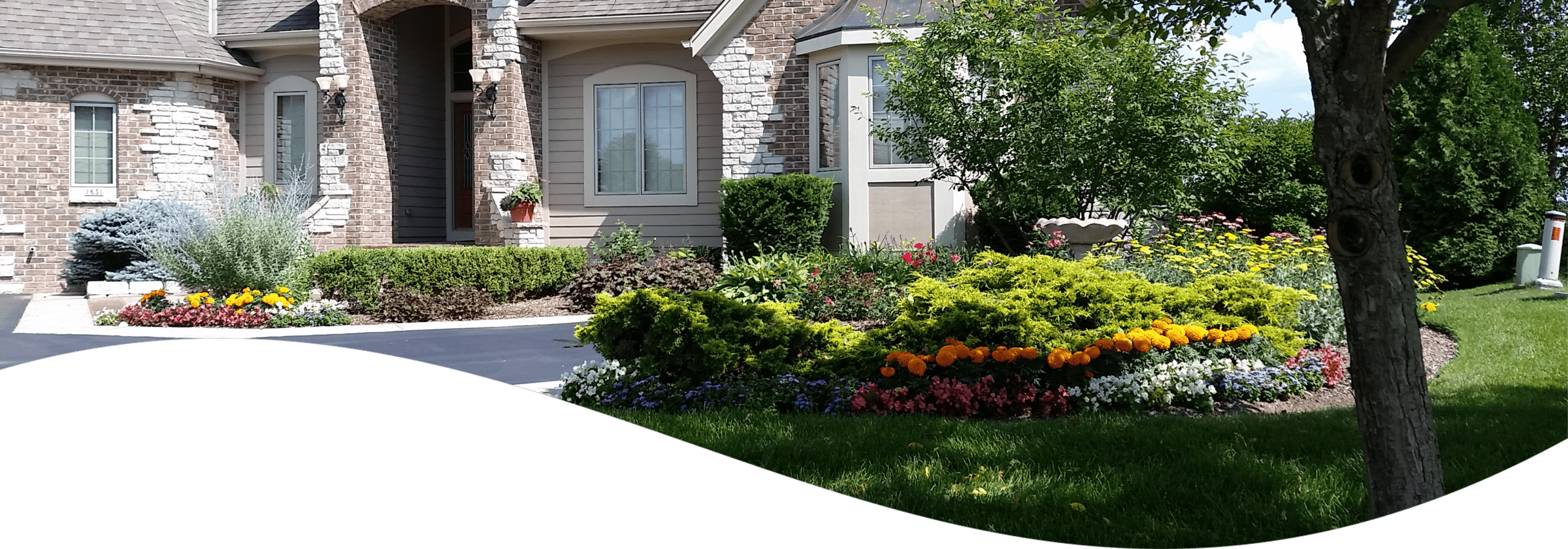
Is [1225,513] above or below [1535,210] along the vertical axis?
below

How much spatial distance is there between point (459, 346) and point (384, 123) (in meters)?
7.90

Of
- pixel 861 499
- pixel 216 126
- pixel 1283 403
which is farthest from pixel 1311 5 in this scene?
pixel 216 126

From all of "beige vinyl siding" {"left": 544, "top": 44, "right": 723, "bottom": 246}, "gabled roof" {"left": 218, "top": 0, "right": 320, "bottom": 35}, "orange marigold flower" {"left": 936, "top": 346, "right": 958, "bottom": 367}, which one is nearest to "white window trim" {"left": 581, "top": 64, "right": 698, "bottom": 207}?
"beige vinyl siding" {"left": 544, "top": 44, "right": 723, "bottom": 246}

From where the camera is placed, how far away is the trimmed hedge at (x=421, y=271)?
39.4 ft

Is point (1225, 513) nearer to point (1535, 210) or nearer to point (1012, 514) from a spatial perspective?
point (1012, 514)

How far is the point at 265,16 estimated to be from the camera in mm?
16016

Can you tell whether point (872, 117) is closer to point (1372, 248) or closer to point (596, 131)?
point (596, 131)

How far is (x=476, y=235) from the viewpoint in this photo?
14.5 meters

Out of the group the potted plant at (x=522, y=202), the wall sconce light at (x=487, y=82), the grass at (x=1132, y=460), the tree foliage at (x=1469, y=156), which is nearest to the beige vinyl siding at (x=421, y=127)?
the wall sconce light at (x=487, y=82)

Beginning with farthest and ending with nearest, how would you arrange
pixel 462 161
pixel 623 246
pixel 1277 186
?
1. pixel 462 161
2. pixel 623 246
3. pixel 1277 186

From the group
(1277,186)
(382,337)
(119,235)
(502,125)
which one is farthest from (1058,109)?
(119,235)

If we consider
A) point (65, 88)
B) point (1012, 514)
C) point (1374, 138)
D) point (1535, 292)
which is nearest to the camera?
point (1374, 138)

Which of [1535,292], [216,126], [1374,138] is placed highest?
[216,126]

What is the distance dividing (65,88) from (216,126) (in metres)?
1.95
